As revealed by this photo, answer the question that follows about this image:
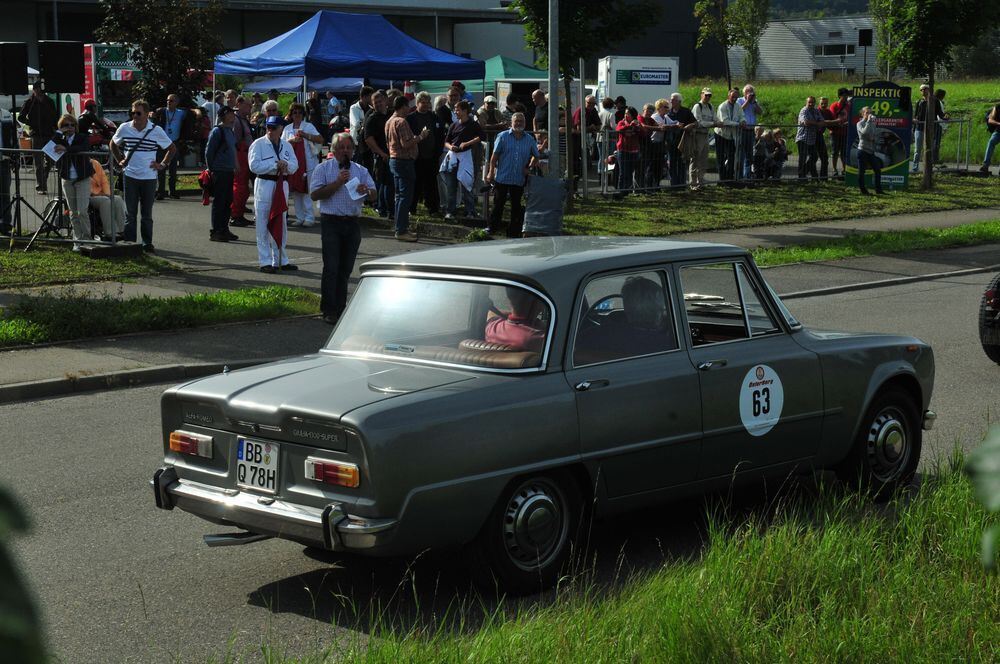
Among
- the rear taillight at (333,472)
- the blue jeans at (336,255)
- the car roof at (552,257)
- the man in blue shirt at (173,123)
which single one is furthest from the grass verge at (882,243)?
the rear taillight at (333,472)

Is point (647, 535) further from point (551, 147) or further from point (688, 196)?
point (688, 196)

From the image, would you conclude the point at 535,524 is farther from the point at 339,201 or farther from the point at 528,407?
the point at 339,201

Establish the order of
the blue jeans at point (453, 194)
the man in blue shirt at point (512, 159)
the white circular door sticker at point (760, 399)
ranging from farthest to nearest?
the blue jeans at point (453, 194) → the man in blue shirt at point (512, 159) → the white circular door sticker at point (760, 399)

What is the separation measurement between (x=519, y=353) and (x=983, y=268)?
48.9 feet

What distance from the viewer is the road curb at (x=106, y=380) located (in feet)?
34.8

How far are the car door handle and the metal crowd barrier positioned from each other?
41.9 feet

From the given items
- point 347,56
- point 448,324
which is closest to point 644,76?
point 347,56

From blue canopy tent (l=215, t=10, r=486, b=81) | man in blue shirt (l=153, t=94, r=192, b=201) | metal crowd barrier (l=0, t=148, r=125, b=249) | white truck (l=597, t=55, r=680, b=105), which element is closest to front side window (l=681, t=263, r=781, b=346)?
metal crowd barrier (l=0, t=148, r=125, b=249)

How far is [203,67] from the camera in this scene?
29.3 metres

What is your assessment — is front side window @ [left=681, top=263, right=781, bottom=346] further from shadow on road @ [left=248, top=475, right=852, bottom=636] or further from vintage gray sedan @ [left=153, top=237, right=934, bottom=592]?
shadow on road @ [left=248, top=475, right=852, bottom=636]

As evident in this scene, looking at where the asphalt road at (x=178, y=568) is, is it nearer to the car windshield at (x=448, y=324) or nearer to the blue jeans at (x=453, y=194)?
the car windshield at (x=448, y=324)

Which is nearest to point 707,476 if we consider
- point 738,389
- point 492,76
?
point 738,389

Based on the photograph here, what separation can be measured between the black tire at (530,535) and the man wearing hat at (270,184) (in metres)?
11.3

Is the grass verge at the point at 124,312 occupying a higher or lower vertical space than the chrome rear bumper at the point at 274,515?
higher
